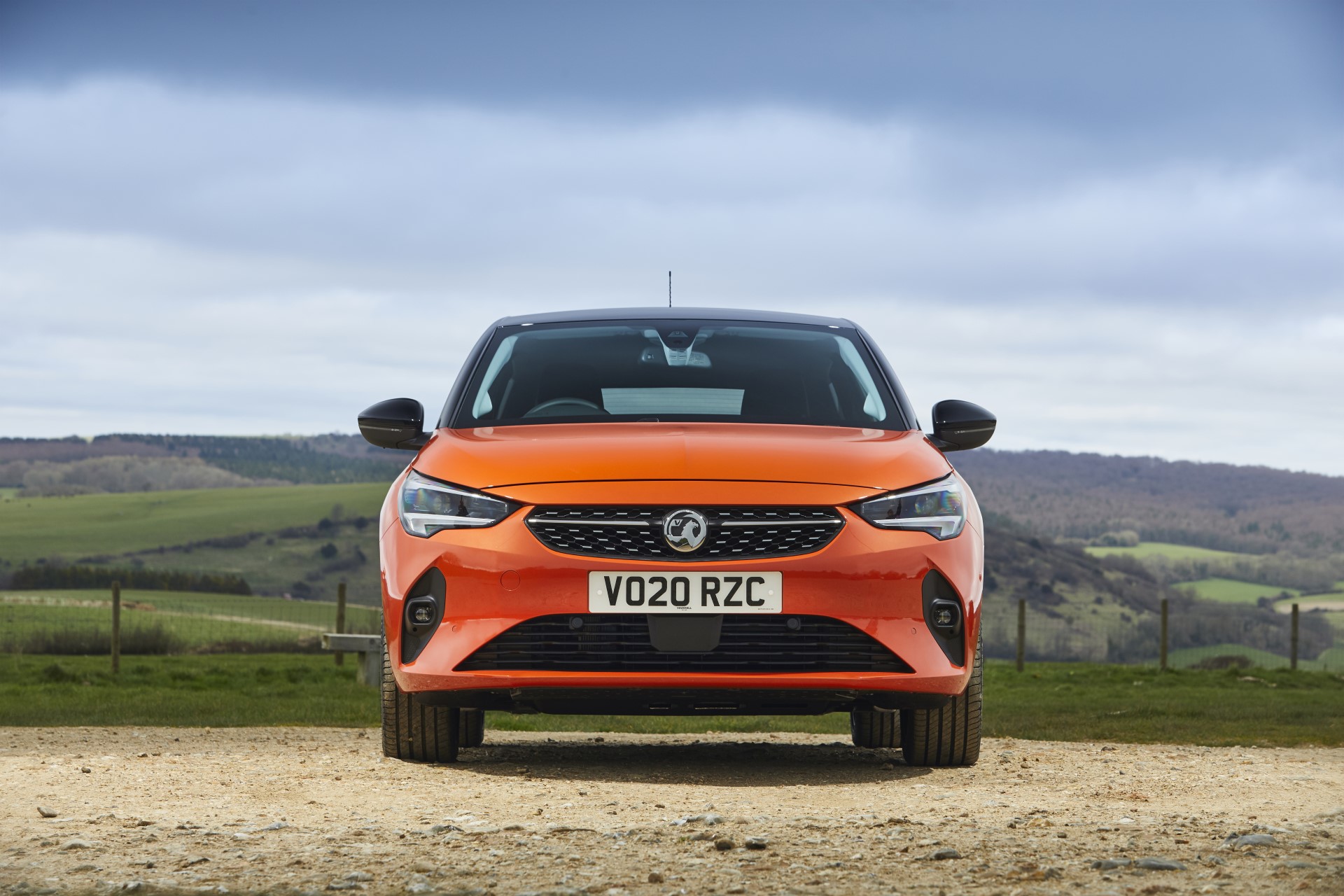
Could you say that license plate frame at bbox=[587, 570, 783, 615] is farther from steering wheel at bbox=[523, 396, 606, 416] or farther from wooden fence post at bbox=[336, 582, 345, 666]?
wooden fence post at bbox=[336, 582, 345, 666]

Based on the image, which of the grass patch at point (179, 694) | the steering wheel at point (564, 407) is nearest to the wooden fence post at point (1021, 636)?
the grass patch at point (179, 694)

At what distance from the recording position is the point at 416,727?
6.21 meters

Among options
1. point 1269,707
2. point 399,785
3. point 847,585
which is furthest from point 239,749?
point 1269,707

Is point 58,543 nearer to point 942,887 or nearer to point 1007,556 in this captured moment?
point 1007,556

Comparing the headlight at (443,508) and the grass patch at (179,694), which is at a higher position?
the headlight at (443,508)

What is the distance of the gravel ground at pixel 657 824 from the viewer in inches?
152

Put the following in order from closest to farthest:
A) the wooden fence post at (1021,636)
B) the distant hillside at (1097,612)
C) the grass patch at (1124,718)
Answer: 1. the grass patch at (1124,718)
2. the wooden fence post at (1021,636)
3. the distant hillside at (1097,612)

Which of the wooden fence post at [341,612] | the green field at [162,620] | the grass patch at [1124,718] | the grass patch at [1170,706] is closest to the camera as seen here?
the grass patch at [1124,718]

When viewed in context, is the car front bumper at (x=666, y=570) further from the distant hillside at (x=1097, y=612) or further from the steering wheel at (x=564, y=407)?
the distant hillside at (x=1097, y=612)

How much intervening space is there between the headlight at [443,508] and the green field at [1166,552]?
468 ft

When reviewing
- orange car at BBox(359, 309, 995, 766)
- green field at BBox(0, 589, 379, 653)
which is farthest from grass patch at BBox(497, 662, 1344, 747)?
green field at BBox(0, 589, 379, 653)

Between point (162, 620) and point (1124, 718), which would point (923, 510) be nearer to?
point (1124, 718)

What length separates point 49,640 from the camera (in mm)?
34688

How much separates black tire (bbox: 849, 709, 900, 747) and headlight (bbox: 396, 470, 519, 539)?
2370 millimetres
